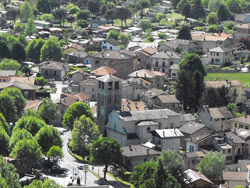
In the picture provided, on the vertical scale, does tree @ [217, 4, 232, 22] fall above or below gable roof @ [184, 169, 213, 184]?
above

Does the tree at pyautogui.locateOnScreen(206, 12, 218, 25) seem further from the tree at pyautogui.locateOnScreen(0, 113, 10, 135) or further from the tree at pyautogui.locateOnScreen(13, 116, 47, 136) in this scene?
the tree at pyautogui.locateOnScreen(0, 113, 10, 135)

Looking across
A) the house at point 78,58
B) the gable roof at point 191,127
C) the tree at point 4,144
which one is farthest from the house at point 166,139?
the house at point 78,58

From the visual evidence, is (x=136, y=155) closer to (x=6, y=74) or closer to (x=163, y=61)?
(x=6, y=74)

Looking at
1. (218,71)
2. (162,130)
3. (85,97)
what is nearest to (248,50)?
(218,71)

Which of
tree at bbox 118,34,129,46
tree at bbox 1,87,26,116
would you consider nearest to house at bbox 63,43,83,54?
tree at bbox 118,34,129,46

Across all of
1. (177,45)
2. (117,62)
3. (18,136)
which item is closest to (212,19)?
(177,45)

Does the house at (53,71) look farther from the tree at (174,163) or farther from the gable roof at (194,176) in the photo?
the gable roof at (194,176)

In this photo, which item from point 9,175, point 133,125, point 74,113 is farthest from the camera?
point 74,113
